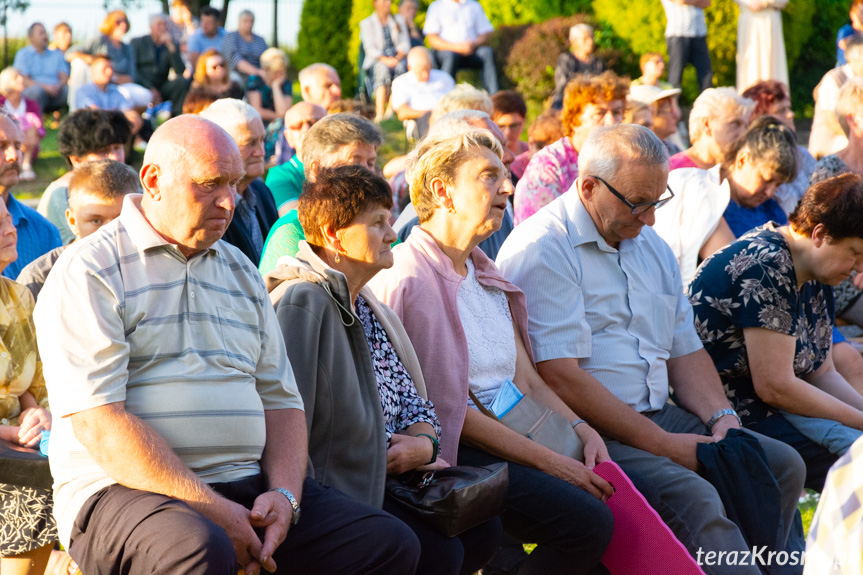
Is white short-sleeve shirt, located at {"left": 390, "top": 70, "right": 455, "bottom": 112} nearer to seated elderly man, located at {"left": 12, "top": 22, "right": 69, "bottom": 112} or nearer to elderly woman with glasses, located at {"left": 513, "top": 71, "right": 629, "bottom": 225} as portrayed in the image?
seated elderly man, located at {"left": 12, "top": 22, "right": 69, "bottom": 112}

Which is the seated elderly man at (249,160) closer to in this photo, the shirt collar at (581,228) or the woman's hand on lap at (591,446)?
the shirt collar at (581,228)

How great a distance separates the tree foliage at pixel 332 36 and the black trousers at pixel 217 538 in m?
15.2

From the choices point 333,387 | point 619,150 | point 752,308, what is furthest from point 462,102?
point 333,387

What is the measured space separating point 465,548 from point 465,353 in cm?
70

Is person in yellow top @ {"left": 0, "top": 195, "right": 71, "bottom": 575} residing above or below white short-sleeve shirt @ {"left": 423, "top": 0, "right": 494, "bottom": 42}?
below

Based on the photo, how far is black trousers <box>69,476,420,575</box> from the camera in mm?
2371

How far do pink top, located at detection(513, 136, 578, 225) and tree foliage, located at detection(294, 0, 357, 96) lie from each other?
11908mm

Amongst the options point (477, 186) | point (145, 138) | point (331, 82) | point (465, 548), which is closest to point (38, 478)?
point (465, 548)

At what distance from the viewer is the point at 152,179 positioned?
8.94 feet

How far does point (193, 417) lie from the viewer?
261 cm

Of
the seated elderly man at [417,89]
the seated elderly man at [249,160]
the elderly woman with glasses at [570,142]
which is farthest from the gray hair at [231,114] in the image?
the seated elderly man at [417,89]

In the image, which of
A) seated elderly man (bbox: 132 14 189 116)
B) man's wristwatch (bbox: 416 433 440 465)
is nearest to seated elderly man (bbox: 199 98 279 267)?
man's wristwatch (bbox: 416 433 440 465)

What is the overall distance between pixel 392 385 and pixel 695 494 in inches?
45.9

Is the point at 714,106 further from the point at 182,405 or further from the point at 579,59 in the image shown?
the point at 579,59
